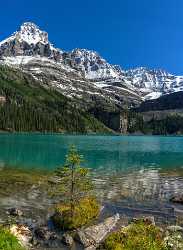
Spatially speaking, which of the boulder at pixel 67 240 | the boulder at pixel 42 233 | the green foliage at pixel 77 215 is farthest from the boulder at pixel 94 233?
the boulder at pixel 42 233

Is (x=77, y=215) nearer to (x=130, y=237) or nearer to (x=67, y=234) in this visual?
(x=67, y=234)

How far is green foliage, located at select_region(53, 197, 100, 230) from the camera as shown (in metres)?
34.4

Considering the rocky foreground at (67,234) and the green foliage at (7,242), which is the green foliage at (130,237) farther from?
the green foliage at (7,242)

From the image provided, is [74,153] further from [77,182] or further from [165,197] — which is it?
[165,197]

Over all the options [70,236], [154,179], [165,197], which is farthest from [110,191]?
[70,236]

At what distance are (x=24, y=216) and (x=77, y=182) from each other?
652cm

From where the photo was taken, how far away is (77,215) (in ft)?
116

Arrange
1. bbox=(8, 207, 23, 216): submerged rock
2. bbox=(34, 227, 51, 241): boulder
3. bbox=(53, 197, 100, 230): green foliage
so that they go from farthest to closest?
bbox=(8, 207, 23, 216): submerged rock
bbox=(53, 197, 100, 230): green foliage
bbox=(34, 227, 51, 241): boulder

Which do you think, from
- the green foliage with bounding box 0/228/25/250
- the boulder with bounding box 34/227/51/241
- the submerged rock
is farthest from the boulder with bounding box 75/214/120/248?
the green foliage with bounding box 0/228/25/250

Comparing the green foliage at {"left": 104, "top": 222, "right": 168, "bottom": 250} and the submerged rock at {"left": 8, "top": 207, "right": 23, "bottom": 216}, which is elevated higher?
the green foliage at {"left": 104, "top": 222, "right": 168, "bottom": 250}

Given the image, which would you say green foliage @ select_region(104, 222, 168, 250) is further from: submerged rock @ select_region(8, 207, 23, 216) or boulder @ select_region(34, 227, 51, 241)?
submerged rock @ select_region(8, 207, 23, 216)

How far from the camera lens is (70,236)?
103 feet

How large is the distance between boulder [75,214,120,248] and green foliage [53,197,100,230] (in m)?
1.55

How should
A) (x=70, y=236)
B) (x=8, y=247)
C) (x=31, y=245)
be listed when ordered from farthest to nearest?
(x=70, y=236) → (x=31, y=245) → (x=8, y=247)
